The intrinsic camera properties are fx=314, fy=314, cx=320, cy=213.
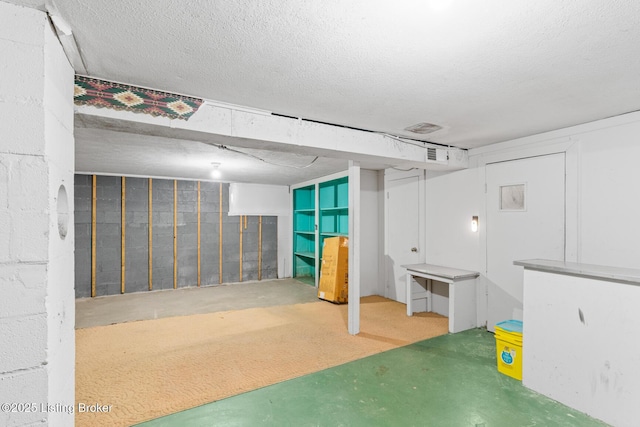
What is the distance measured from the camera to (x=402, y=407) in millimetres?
2260

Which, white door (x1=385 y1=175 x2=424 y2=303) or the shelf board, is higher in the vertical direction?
white door (x1=385 y1=175 x2=424 y2=303)

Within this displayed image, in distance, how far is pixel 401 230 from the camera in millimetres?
4965

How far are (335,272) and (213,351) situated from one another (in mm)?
2356

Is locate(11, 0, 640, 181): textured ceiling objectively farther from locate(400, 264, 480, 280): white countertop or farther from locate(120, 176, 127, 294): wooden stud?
locate(120, 176, 127, 294): wooden stud

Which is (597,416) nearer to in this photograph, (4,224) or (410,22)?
(410,22)

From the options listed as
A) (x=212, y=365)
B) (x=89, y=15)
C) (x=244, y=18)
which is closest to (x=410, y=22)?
(x=244, y=18)

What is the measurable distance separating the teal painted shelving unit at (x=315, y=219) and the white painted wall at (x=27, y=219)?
464 centimetres

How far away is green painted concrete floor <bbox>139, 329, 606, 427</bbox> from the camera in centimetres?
212

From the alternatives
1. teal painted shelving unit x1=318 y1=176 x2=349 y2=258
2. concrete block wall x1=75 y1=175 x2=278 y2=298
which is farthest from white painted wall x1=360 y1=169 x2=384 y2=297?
concrete block wall x1=75 y1=175 x2=278 y2=298

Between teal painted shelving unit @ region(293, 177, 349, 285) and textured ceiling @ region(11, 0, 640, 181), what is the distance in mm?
3629

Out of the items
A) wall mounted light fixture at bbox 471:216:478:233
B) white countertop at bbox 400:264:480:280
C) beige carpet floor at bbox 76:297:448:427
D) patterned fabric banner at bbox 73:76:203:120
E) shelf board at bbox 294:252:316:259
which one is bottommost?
beige carpet floor at bbox 76:297:448:427

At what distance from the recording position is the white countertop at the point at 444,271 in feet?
12.2

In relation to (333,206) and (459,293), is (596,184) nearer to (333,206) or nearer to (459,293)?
(459,293)

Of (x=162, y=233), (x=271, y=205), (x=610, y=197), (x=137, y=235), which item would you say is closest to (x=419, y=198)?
(x=610, y=197)
